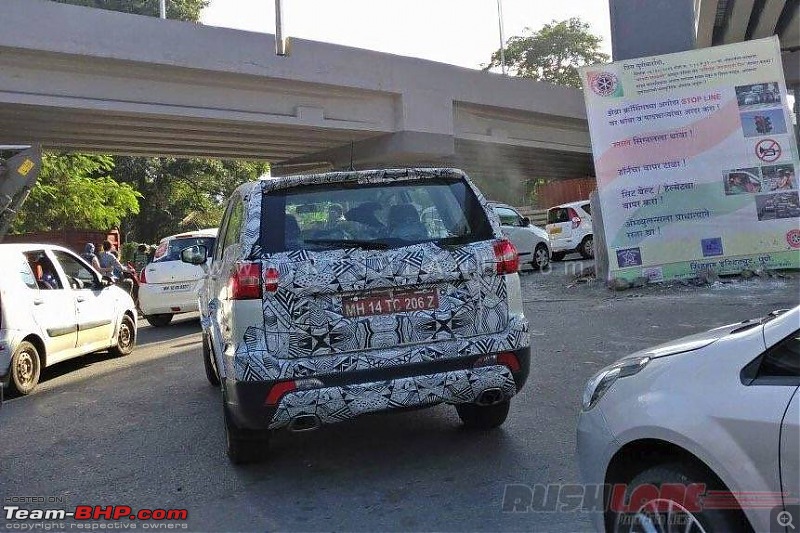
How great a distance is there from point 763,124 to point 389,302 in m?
9.73

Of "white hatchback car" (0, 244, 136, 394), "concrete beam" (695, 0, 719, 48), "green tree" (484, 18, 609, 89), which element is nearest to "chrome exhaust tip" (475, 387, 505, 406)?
"white hatchback car" (0, 244, 136, 394)

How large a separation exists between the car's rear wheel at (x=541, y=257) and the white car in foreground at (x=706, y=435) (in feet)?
48.0

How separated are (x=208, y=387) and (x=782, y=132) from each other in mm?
9474

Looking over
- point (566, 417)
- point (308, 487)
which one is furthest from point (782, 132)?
point (308, 487)

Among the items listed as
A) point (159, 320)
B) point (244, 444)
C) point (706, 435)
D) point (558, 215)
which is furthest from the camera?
point (558, 215)

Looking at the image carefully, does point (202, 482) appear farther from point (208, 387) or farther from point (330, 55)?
point (330, 55)

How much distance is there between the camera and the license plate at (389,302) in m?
4.29

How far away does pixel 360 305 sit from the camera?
4301 millimetres

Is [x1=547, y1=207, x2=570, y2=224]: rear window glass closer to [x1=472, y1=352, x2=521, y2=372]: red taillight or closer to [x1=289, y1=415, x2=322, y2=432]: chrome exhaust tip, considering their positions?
[x1=472, y1=352, x2=521, y2=372]: red taillight

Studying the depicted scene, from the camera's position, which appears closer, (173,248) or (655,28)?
(655,28)

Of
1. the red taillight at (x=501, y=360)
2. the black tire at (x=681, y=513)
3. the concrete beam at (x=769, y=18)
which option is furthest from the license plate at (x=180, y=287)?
the concrete beam at (x=769, y=18)

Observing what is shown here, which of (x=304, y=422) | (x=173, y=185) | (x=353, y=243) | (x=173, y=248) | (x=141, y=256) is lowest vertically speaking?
(x=304, y=422)

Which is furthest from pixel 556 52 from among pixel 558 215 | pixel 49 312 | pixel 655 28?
pixel 49 312

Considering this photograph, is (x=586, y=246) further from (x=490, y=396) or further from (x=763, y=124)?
(x=490, y=396)
